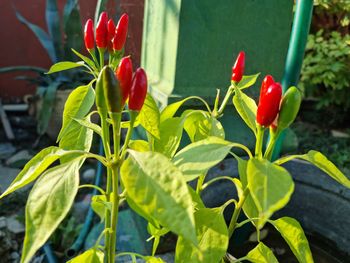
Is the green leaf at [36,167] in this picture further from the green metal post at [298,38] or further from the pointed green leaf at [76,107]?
the green metal post at [298,38]

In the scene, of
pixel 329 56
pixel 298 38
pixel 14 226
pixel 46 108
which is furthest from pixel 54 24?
pixel 298 38

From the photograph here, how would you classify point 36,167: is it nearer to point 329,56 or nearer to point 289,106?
point 289,106

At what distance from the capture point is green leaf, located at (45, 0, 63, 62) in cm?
270

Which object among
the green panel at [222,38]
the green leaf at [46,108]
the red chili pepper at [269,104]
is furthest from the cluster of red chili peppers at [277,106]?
the green leaf at [46,108]

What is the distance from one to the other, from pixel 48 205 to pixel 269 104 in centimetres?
29

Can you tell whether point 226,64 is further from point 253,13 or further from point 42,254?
point 42,254

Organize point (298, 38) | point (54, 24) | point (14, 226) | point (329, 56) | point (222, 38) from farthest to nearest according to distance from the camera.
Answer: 1. point (54, 24)
2. point (329, 56)
3. point (14, 226)
4. point (222, 38)
5. point (298, 38)

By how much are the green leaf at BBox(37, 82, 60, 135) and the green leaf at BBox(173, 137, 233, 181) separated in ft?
6.87

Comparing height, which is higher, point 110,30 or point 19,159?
point 110,30

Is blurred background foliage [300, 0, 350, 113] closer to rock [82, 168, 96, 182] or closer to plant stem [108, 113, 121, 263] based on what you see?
rock [82, 168, 96, 182]

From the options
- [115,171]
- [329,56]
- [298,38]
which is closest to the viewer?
[115,171]

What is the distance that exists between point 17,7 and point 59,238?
225 centimetres

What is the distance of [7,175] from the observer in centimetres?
227

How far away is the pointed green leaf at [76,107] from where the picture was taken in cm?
65
